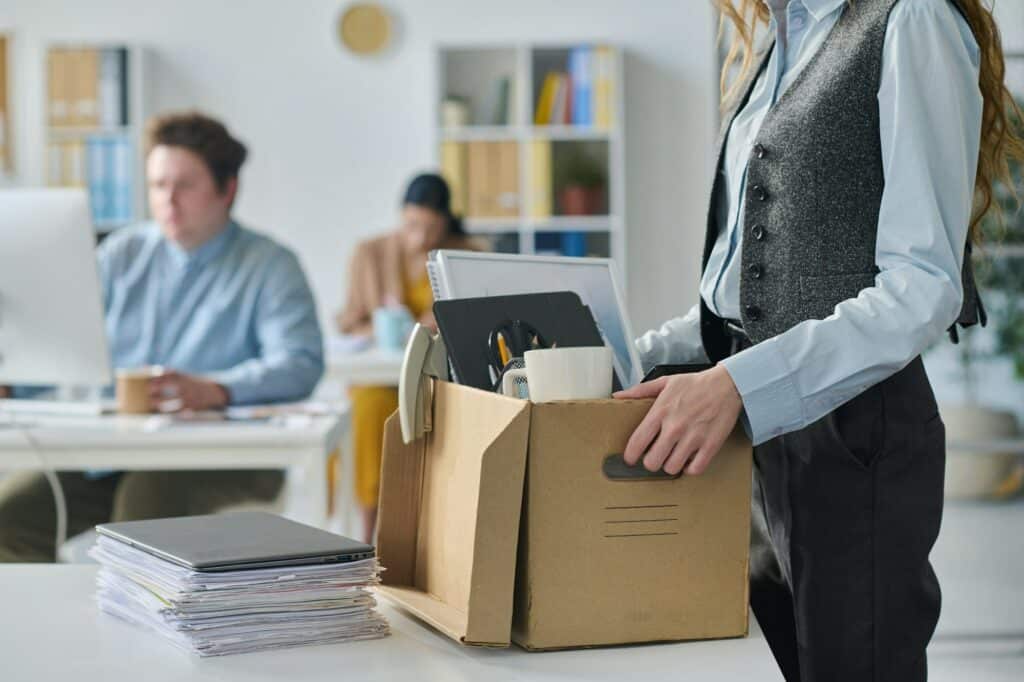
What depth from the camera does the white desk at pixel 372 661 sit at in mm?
965

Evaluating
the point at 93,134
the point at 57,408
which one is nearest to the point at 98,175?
the point at 93,134

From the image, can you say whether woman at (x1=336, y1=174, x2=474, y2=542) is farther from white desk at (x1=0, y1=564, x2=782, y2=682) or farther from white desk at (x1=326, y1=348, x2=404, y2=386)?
white desk at (x1=0, y1=564, x2=782, y2=682)

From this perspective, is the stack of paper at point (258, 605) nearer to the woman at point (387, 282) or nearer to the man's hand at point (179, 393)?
the man's hand at point (179, 393)

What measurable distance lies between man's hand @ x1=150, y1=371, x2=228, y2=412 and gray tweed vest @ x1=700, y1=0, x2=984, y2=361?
4.90 ft

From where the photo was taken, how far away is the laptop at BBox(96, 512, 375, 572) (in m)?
1.03

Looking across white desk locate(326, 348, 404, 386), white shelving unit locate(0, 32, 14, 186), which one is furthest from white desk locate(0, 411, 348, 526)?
white shelving unit locate(0, 32, 14, 186)

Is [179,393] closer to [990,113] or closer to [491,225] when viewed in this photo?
[990,113]

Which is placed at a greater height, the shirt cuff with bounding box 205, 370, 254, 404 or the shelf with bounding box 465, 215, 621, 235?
the shelf with bounding box 465, 215, 621, 235

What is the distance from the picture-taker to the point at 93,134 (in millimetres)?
5379

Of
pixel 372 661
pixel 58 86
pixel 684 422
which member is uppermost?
pixel 58 86

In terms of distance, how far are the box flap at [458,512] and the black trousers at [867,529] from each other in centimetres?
37

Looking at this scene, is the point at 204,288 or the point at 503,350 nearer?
the point at 503,350

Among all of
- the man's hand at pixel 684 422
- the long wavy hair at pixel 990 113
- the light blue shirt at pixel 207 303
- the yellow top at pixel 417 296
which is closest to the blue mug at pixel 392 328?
the yellow top at pixel 417 296

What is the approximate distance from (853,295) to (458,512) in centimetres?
44
